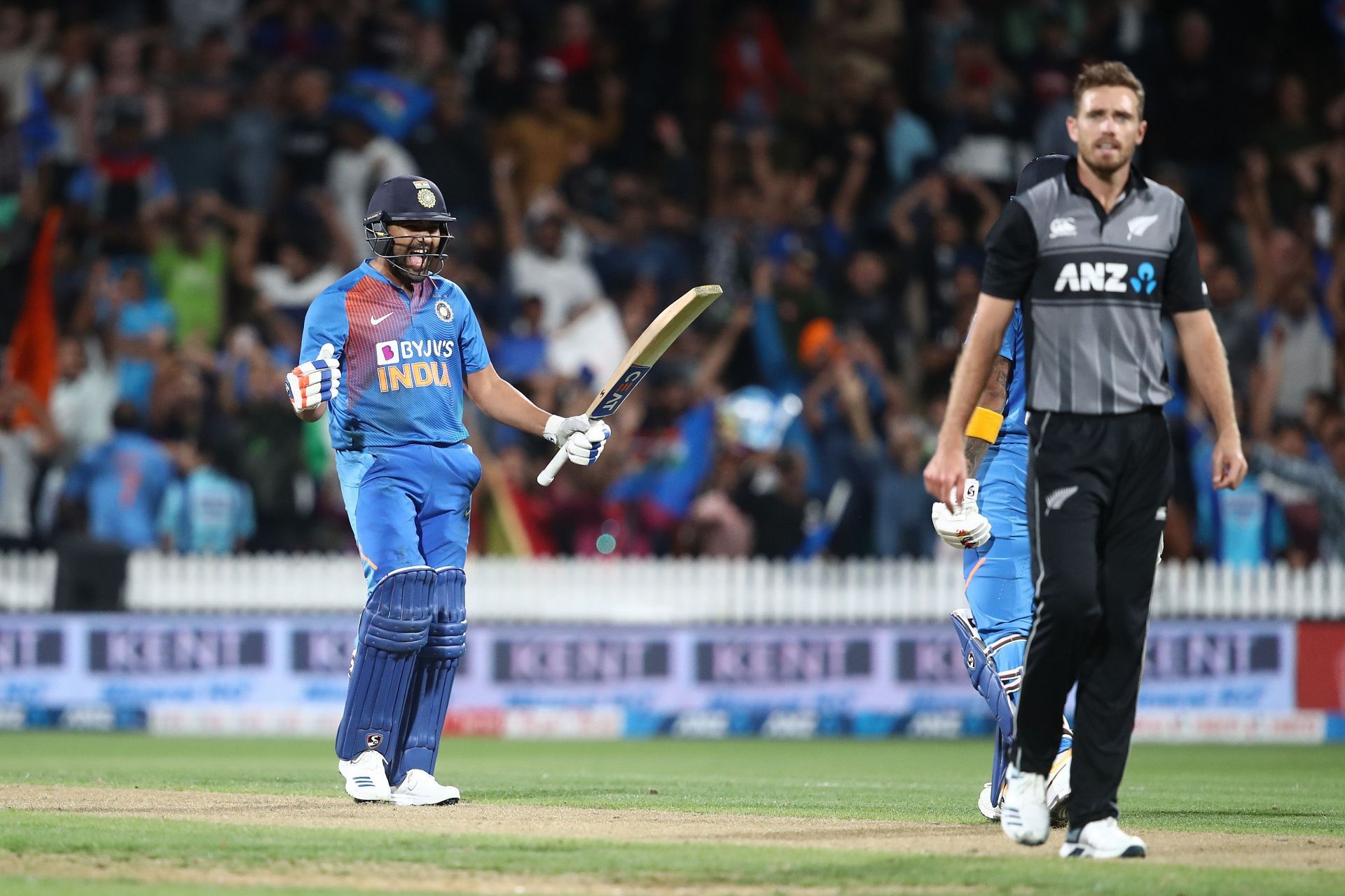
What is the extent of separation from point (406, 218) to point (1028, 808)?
354 cm

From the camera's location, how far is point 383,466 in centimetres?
804

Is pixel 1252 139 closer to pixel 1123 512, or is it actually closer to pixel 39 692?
pixel 39 692

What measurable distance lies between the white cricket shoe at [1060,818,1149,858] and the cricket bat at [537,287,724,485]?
289 centimetres

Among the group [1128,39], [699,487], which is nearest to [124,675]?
[699,487]

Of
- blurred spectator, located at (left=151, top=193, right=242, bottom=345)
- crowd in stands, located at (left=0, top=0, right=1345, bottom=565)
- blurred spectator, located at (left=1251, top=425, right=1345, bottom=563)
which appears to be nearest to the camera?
blurred spectator, located at (left=1251, top=425, right=1345, bottom=563)

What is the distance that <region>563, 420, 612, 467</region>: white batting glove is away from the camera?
27.2 ft

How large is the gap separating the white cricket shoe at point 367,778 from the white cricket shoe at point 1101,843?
295 centimetres

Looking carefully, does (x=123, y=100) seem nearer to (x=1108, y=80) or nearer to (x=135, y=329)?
(x=135, y=329)

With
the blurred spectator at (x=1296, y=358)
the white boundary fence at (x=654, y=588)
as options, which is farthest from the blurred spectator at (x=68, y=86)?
the blurred spectator at (x=1296, y=358)

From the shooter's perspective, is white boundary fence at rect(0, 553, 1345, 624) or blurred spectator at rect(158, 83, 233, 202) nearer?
white boundary fence at rect(0, 553, 1345, 624)

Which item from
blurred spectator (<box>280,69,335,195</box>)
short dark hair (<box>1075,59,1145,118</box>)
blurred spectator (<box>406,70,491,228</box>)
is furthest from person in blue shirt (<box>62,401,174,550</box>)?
short dark hair (<box>1075,59,1145,118</box>)

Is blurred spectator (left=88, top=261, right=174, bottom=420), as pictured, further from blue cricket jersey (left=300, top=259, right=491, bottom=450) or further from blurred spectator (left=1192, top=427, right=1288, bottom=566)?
blue cricket jersey (left=300, top=259, right=491, bottom=450)

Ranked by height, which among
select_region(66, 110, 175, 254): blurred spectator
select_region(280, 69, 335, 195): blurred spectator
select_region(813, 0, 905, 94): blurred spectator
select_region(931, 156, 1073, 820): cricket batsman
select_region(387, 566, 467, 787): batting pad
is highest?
select_region(813, 0, 905, 94): blurred spectator

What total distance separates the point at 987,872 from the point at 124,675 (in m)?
11.6
